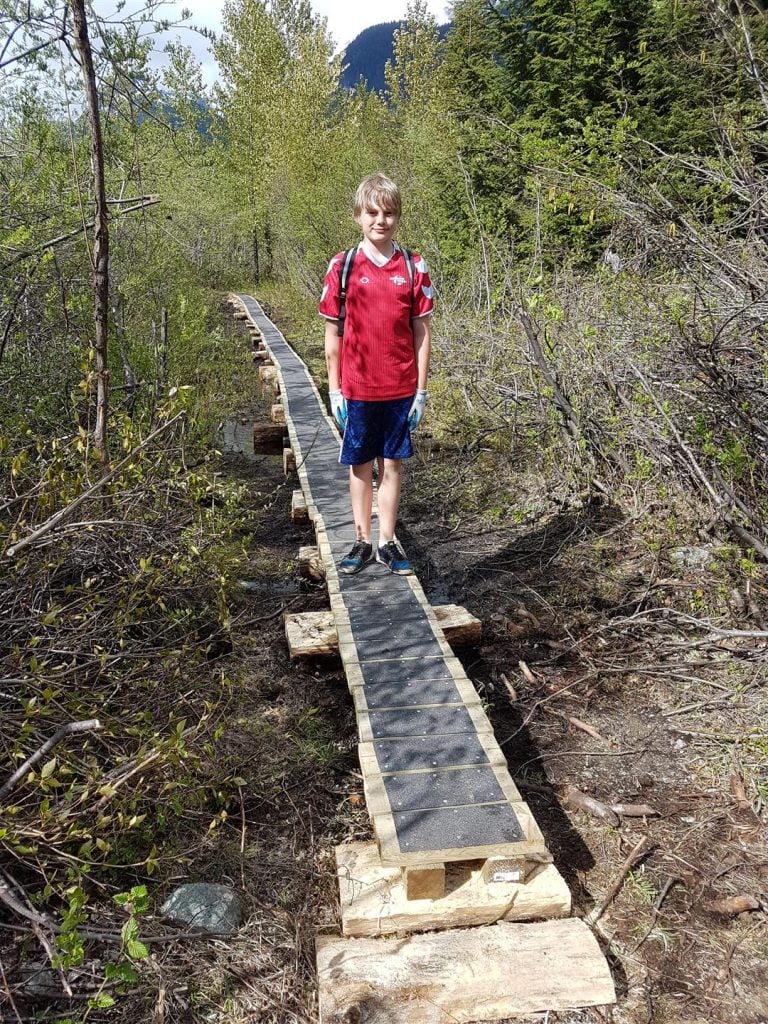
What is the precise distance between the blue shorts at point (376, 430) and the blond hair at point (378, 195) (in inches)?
38.3

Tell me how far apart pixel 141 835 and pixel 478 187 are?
43.7 feet

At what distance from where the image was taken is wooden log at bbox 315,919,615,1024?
84.1 inches

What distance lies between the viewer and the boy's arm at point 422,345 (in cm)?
382

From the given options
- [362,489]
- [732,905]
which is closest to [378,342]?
[362,489]

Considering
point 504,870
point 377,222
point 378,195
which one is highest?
point 378,195

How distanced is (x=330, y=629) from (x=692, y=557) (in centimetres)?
226

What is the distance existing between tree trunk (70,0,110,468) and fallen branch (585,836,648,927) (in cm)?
263

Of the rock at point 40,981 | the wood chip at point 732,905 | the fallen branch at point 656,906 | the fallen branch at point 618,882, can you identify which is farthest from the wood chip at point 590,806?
the rock at point 40,981

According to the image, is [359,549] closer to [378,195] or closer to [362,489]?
[362,489]

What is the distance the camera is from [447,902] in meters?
2.43

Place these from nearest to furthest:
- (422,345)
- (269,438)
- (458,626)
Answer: (422,345)
(458,626)
(269,438)

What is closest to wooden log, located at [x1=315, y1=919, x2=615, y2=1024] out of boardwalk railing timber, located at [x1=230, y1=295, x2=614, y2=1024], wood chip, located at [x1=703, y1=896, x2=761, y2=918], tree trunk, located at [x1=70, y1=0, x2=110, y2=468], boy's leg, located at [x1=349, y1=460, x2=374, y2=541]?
boardwalk railing timber, located at [x1=230, y1=295, x2=614, y2=1024]

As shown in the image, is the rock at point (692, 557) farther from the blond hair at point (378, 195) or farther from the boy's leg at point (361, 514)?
the blond hair at point (378, 195)

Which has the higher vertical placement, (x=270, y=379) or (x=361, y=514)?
(x=270, y=379)
